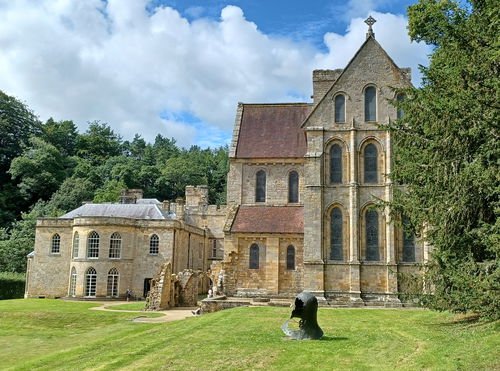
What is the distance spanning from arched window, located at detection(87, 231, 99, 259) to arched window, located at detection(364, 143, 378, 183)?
2432 cm

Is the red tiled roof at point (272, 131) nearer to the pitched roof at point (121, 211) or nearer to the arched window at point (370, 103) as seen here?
the arched window at point (370, 103)

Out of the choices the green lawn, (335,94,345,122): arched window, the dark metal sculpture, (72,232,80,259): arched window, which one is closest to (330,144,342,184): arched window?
(335,94,345,122): arched window

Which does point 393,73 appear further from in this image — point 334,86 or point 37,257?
point 37,257

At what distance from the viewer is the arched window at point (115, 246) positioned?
42.9 metres

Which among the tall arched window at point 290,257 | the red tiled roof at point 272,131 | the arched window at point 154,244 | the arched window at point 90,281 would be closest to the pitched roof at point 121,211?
the arched window at point 154,244

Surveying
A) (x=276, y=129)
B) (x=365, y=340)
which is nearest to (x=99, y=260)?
(x=276, y=129)

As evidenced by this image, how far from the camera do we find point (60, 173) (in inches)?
3359

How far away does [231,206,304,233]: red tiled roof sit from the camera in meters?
33.3

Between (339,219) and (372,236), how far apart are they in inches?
88.7

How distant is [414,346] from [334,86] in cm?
2083

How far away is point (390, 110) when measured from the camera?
31141 millimetres

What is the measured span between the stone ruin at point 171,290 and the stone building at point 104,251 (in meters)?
7.65

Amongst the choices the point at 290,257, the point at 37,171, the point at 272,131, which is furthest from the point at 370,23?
the point at 37,171

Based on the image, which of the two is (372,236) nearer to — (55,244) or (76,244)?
(76,244)
